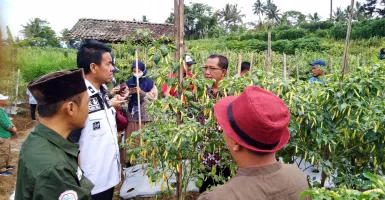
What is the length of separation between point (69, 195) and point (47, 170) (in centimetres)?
14

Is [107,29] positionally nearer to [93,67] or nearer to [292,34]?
[292,34]

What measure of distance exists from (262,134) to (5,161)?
519 cm

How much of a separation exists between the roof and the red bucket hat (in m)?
14.8

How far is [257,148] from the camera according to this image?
1.12 m

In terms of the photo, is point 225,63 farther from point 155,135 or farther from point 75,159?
point 75,159

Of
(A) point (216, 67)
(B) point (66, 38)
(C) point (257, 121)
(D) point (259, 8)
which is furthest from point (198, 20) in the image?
(C) point (257, 121)

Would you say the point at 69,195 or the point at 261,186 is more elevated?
the point at 261,186

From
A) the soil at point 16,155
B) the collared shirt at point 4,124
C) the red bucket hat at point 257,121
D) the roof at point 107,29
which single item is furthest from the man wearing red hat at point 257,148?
the roof at point 107,29

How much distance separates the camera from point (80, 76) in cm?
157

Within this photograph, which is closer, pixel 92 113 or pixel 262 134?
pixel 262 134

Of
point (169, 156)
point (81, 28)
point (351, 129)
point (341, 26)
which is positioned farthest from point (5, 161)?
point (341, 26)

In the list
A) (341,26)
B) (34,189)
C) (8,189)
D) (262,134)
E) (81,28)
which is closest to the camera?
(262,134)

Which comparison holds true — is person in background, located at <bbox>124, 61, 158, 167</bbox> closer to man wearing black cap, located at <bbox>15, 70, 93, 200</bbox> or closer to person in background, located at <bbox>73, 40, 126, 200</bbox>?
person in background, located at <bbox>73, 40, 126, 200</bbox>

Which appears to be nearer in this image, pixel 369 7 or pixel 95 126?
pixel 95 126
